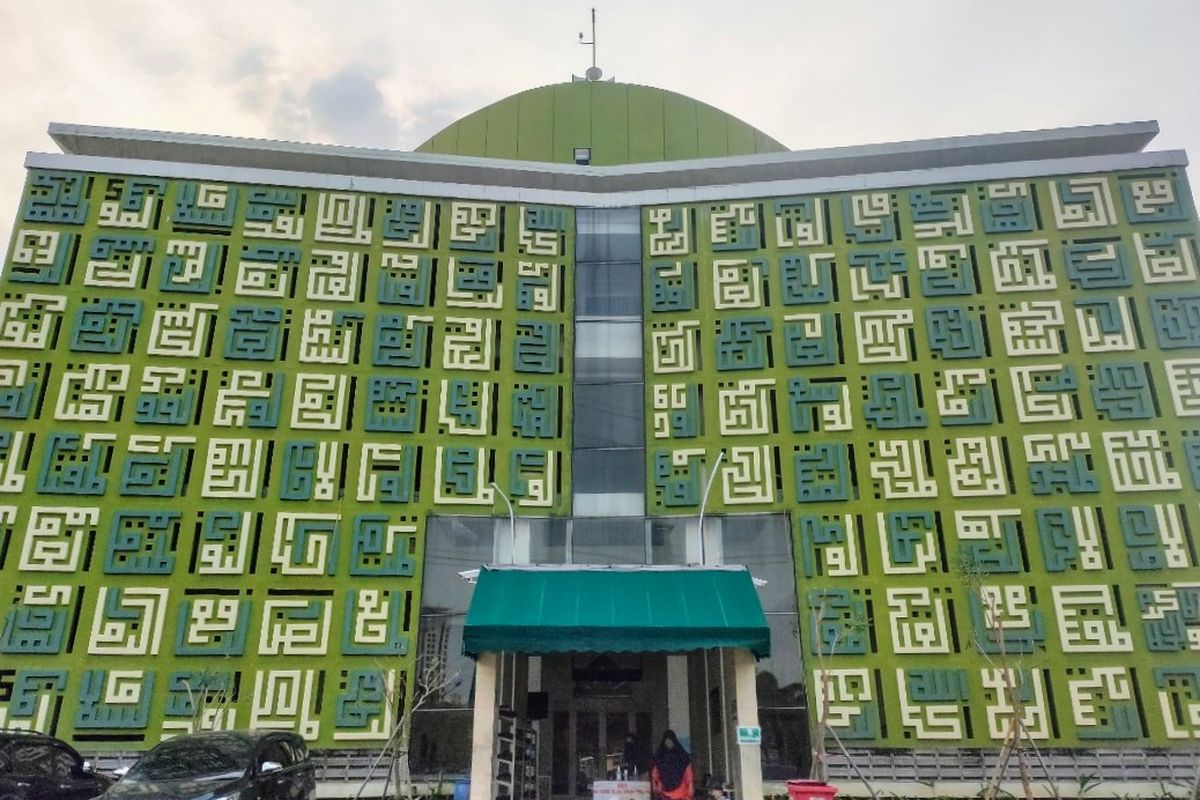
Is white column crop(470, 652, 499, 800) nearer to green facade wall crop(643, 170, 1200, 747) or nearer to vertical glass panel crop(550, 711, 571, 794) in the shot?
vertical glass panel crop(550, 711, 571, 794)

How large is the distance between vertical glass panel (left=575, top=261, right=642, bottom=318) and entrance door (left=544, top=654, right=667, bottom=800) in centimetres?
956

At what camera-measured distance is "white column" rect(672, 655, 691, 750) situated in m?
22.4

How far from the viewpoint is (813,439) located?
23266 millimetres

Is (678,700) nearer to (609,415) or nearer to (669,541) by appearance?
(669,541)

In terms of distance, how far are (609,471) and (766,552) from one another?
15.0 feet

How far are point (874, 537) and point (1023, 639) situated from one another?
4078 mm

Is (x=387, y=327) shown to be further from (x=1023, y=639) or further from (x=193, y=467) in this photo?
(x=1023, y=639)

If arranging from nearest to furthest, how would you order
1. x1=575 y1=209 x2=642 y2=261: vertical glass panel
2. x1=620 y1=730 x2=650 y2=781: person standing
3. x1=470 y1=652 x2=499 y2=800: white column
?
x1=470 y1=652 x2=499 y2=800: white column < x1=620 y1=730 x2=650 y2=781: person standing < x1=575 y1=209 x2=642 y2=261: vertical glass panel

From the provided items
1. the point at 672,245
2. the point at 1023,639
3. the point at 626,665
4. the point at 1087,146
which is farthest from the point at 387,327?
the point at 1087,146

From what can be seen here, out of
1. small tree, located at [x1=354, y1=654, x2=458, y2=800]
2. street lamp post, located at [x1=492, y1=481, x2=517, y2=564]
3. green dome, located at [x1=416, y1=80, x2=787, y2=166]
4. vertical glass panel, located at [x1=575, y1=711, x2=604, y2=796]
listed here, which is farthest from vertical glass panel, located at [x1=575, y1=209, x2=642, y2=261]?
vertical glass panel, located at [x1=575, y1=711, x2=604, y2=796]

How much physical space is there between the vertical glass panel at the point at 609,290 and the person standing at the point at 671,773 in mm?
12404

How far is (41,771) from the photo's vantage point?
602 inches

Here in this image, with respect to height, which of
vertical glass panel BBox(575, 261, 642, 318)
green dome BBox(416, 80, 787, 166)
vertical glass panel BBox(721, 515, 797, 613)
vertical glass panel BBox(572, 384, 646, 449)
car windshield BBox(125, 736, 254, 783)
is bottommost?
car windshield BBox(125, 736, 254, 783)

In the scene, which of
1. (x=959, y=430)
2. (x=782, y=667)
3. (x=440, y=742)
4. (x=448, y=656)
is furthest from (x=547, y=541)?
(x=959, y=430)
